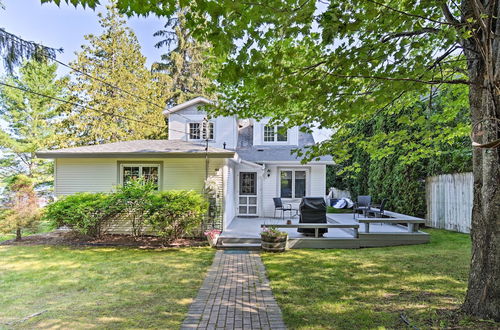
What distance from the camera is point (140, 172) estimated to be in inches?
399

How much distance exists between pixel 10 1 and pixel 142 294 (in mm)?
6807

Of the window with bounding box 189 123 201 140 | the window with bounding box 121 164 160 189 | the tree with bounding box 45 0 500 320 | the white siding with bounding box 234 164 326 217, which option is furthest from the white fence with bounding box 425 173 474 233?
the window with bounding box 189 123 201 140

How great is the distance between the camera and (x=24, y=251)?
7.69m

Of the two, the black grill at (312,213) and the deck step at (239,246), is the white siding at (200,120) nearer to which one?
the black grill at (312,213)

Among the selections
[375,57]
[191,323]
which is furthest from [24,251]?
[375,57]

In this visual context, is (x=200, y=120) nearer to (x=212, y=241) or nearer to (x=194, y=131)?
(x=194, y=131)

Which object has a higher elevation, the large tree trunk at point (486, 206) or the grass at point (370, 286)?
the large tree trunk at point (486, 206)

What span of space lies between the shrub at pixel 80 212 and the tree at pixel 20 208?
56cm

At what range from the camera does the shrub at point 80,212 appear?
8.24 metres

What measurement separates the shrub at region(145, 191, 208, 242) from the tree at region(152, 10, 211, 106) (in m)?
17.6

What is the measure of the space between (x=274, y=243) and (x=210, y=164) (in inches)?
148

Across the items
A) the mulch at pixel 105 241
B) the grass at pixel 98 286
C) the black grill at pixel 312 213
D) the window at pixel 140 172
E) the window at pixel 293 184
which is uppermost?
the window at pixel 140 172

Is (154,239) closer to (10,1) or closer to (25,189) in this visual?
(25,189)

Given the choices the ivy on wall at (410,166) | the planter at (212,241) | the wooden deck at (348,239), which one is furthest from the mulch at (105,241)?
the ivy on wall at (410,166)
